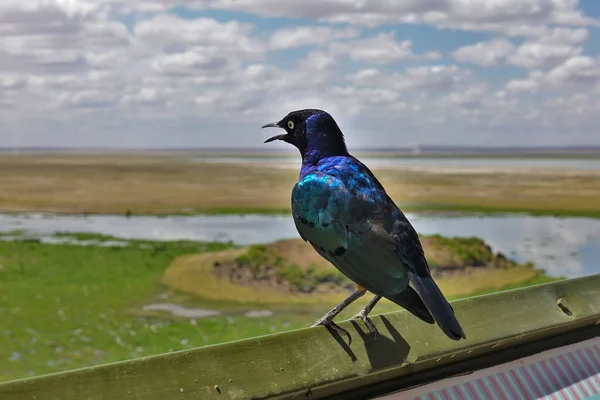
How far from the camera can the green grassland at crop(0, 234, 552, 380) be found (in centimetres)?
1509

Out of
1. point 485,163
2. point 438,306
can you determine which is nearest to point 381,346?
point 438,306

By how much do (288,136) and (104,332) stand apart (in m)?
13.7

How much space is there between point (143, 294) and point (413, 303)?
16.9 meters

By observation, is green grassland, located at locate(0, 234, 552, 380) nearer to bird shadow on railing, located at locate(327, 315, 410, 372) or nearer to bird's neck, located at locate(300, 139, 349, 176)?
bird's neck, located at locate(300, 139, 349, 176)

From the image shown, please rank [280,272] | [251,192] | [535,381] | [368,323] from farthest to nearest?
[251,192] → [280,272] → [535,381] → [368,323]

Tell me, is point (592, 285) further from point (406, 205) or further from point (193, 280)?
point (406, 205)

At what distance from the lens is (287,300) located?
18781mm

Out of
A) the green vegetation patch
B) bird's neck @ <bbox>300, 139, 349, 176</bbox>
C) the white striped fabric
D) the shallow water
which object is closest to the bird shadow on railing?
the white striped fabric

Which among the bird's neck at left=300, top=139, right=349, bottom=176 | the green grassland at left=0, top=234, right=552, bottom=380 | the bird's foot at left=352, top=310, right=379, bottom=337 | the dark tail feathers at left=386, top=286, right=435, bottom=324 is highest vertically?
the bird's neck at left=300, top=139, right=349, bottom=176

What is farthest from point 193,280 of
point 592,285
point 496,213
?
Answer: point 496,213

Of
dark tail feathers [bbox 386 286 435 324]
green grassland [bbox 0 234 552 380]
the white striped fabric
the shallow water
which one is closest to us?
dark tail feathers [bbox 386 286 435 324]

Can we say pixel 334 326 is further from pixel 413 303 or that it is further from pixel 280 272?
pixel 280 272

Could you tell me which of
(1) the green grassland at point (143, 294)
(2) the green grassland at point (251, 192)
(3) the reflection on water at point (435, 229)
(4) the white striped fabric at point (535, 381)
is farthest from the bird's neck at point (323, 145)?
(2) the green grassland at point (251, 192)

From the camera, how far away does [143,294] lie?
1902 cm
